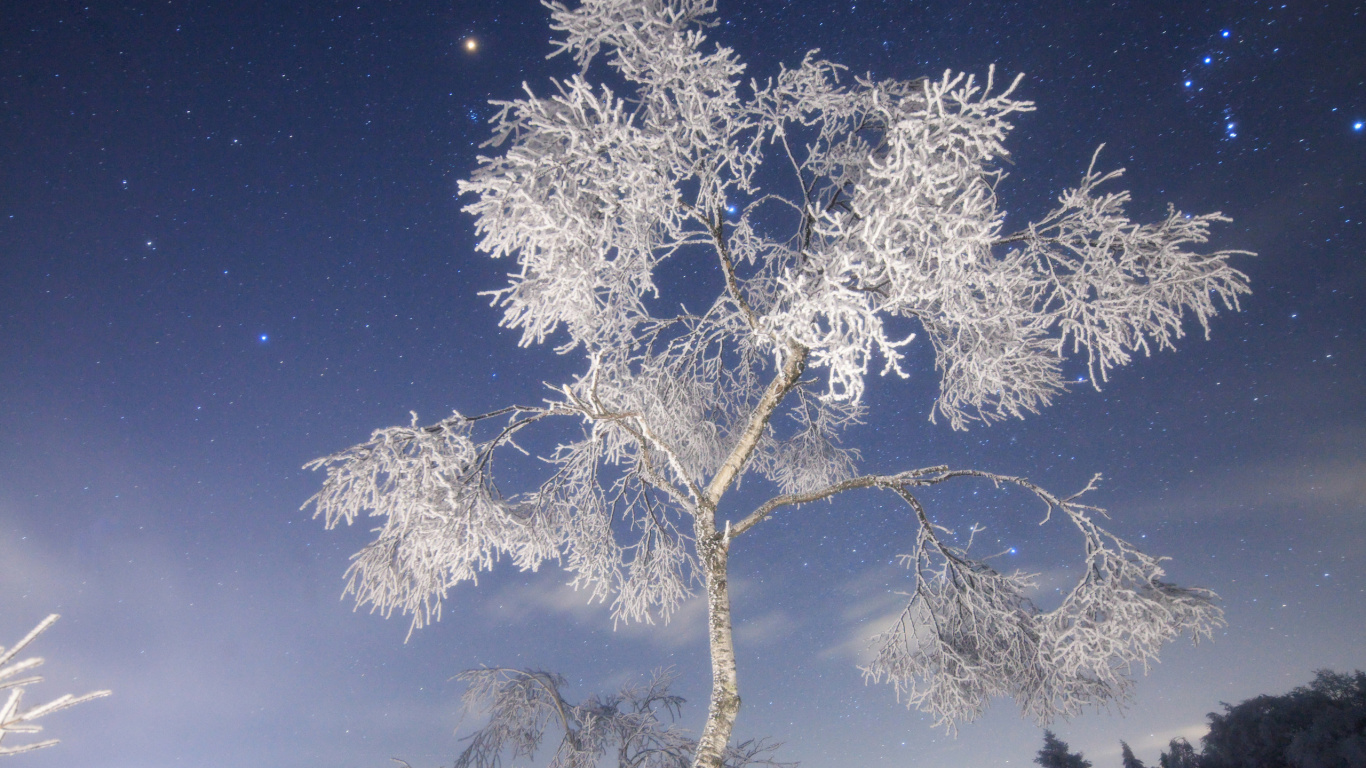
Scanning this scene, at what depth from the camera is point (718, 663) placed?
5.41m

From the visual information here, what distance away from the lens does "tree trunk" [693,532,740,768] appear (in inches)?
197

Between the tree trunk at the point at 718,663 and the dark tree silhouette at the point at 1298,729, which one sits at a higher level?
the tree trunk at the point at 718,663

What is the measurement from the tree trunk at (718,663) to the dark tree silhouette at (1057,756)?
28022mm

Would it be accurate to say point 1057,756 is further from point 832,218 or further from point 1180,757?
point 832,218

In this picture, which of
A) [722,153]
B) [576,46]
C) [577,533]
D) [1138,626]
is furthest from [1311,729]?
[576,46]

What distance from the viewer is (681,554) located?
7.74 meters

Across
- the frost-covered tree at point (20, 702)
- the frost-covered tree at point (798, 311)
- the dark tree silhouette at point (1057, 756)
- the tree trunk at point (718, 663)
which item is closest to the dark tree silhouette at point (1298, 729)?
the dark tree silhouette at point (1057, 756)

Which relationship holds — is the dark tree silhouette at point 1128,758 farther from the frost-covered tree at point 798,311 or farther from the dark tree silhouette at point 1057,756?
the frost-covered tree at point 798,311

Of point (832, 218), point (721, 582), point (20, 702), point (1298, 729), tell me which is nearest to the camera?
point (20, 702)

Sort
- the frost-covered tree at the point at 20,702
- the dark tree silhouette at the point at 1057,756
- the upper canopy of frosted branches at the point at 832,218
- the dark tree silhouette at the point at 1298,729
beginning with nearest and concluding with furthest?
the frost-covered tree at the point at 20,702, the upper canopy of frosted branches at the point at 832,218, the dark tree silhouette at the point at 1298,729, the dark tree silhouette at the point at 1057,756

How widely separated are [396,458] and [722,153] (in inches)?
170

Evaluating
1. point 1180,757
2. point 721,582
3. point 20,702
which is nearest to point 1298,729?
point 1180,757

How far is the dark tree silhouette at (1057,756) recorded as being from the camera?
2397cm

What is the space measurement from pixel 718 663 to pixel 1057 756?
28.3 m
